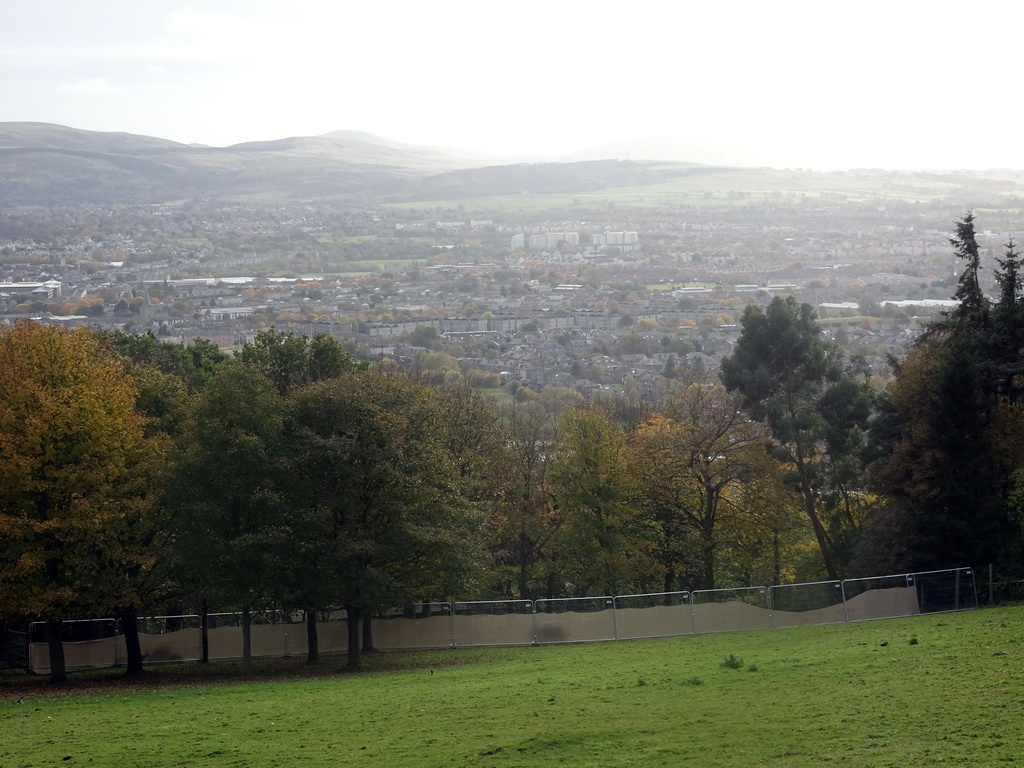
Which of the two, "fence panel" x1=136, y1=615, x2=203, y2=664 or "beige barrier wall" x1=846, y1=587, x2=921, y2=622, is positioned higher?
"beige barrier wall" x1=846, y1=587, x2=921, y2=622

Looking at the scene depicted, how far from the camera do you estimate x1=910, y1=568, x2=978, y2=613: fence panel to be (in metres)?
28.6

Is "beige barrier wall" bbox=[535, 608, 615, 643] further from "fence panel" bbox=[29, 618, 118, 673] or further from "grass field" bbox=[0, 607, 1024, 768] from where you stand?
"fence panel" bbox=[29, 618, 118, 673]

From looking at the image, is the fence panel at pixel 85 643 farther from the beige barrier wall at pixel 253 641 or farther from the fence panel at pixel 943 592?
the fence panel at pixel 943 592

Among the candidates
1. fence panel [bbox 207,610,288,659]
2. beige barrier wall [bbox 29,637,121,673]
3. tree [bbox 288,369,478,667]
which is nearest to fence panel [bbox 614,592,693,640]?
tree [bbox 288,369,478,667]

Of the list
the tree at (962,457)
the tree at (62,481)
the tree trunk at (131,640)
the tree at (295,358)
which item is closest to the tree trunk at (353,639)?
the tree at (62,481)

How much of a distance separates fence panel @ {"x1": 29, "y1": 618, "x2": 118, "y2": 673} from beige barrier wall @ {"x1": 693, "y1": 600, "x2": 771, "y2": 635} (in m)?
17.4

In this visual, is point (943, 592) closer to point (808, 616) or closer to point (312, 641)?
point (808, 616)

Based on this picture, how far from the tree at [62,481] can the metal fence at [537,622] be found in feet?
11.9

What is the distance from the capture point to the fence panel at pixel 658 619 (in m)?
31.5

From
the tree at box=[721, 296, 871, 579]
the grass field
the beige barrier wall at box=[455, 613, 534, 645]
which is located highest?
the tree at box=[721, 296, 871, 579]

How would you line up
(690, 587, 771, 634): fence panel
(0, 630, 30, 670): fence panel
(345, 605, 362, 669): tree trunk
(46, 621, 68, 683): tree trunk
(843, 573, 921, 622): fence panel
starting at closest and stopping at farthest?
(843, 573, 921, 622): fence panel, (46, 621, 68, 683): tree trunk, (345, 605, 362, 669): tree trunk, (690, 587, 771, 634): fence panel, (0, 630, 30, 670): fence panel

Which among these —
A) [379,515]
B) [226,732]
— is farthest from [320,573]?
[226,732]

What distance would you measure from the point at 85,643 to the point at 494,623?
480 inches

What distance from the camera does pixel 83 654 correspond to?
32.5 meters
